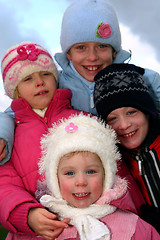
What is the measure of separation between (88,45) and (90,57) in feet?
0.46

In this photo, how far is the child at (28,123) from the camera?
5.71 ft

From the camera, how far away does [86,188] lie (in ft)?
5.51

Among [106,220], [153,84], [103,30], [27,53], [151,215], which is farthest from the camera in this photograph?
[153,84]

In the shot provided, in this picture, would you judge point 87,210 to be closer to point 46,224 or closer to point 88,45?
point 46,224

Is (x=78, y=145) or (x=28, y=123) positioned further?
(x=28, y=123)

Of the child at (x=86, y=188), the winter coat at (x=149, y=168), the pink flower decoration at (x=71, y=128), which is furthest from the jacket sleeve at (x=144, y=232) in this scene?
the pink flower decoration at (x=71, y=128)

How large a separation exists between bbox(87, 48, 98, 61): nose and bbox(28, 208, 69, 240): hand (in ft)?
4.73

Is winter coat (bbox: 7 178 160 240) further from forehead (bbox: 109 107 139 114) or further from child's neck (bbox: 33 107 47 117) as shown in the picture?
child's neck (bbox: 33 107 47 117)

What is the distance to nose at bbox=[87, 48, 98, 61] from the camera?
2.55 meters

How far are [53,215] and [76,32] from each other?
1662 mm

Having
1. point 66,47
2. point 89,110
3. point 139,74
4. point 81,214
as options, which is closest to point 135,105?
point 139,74

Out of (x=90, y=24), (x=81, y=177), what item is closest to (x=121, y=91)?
(x=81, y=177)

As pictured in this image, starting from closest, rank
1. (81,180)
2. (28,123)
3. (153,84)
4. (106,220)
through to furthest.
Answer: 1. (81,180)
2. (106,220)
3. (28,123)
4. (153,84)

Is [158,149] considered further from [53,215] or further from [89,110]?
[53,215]
